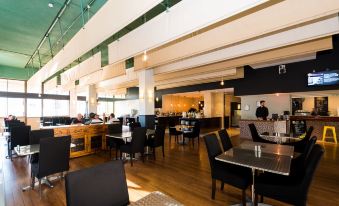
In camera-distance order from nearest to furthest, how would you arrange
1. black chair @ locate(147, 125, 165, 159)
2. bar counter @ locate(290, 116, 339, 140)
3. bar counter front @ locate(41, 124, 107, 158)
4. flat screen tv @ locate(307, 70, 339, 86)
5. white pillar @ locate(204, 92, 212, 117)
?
black chair @ locate(147, 125, 165, 159) → bar counter front @ locate(41, 124, 107, 158) → flat screen tv @ locate(307, 70, 339, 86) → bar counter @ locate(290, 116, 339, 140) → white pillar @ locate(204, 92, 212, 117)

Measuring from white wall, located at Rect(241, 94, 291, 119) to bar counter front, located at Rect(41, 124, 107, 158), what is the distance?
7.51 metres

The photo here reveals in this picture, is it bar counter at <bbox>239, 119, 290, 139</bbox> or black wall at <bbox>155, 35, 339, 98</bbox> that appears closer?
black wall at <bbox>155, 35, 339, 98</bbox>

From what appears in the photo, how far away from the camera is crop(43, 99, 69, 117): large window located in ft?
43.9

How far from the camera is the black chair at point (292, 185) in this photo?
76.5 inches

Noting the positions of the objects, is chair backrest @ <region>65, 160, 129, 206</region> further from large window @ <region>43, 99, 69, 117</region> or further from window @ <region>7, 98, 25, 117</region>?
large window @ <region>43, 99, 69, 117</region>

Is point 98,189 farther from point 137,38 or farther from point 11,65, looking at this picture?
point 11,65

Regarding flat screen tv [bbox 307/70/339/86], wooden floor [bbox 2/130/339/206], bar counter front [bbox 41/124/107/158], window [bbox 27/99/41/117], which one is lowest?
wooden floor [bbox 2/130/339/206]

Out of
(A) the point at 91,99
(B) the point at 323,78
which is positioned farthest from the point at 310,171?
(A) the point at 91,99

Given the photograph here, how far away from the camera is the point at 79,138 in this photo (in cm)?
566

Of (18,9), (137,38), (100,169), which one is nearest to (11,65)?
(18,9)

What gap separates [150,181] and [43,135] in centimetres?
254

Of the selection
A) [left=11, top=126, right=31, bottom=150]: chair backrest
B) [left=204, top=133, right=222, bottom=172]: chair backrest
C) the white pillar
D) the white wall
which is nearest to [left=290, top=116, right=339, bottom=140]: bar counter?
the white wall

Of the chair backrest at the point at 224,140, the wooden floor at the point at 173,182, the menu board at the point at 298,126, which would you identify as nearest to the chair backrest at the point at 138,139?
the wooden floor at the point at 173,182

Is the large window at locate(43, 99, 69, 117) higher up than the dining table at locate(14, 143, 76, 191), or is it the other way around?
the large window at locate(43, 99, 69, 117)
